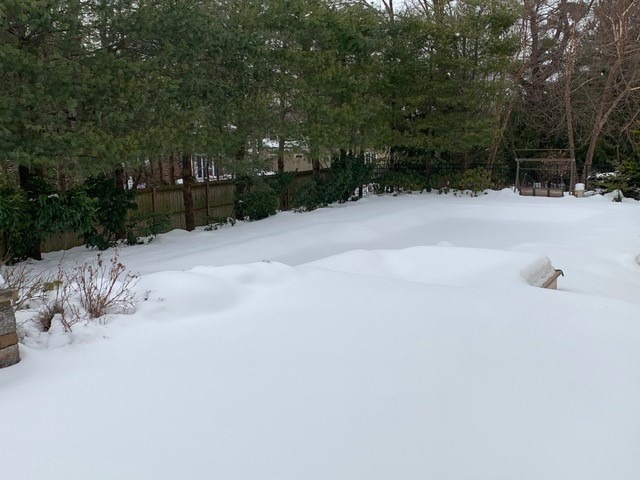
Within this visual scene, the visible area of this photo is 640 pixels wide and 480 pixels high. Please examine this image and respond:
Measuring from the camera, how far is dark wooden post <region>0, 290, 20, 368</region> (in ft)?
11.3

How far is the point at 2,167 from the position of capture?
10672mm

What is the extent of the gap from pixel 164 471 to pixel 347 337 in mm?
1915

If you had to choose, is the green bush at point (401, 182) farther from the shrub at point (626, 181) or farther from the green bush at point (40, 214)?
the green bush at point (40, 214)

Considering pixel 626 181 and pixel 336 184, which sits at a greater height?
pixel 336 184

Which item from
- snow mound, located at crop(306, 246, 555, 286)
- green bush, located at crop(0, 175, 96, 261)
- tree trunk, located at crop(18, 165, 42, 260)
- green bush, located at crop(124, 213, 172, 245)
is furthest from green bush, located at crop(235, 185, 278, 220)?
snow mound, located at crop(306, 246, 555, 286)

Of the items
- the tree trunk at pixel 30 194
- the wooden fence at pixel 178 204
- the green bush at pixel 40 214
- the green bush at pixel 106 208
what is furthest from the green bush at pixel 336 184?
the tree trunk at pixel 30 194

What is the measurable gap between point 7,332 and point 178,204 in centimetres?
1051

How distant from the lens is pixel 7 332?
3.47 meters

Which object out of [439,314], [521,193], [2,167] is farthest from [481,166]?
[439,314]

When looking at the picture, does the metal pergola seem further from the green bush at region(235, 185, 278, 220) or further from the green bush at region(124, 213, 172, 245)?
the green bush at region(124, 213, 172, 245)

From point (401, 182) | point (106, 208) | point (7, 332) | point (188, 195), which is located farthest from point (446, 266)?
point (401, 182)

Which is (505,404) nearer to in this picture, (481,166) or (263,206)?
(263,206)

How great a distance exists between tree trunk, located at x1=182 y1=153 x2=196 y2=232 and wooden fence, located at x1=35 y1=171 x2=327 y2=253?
0.19 m

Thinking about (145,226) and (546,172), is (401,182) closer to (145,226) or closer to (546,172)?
(546,172)
